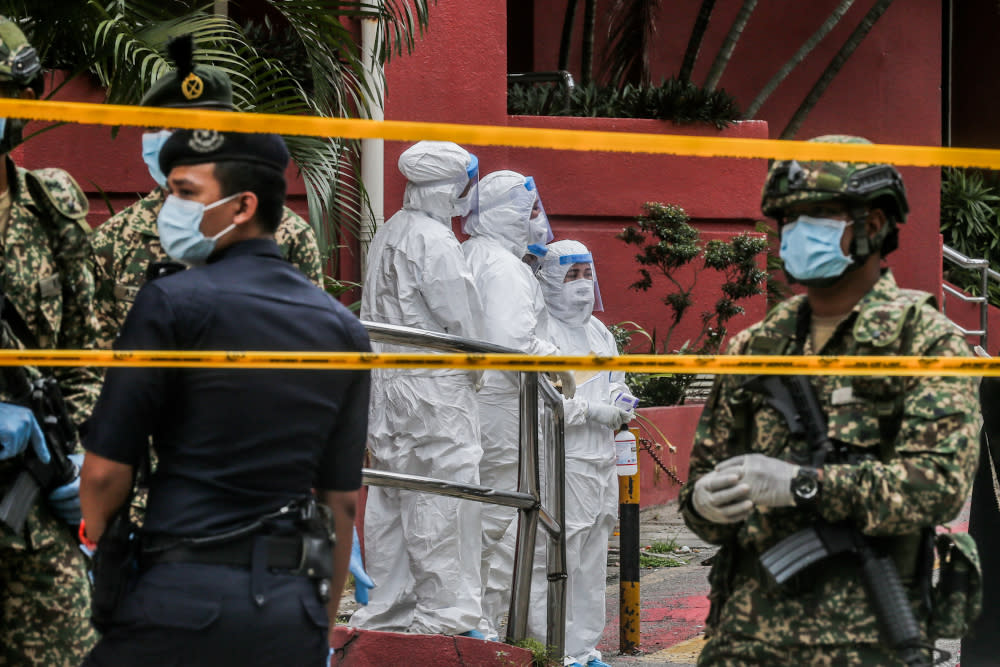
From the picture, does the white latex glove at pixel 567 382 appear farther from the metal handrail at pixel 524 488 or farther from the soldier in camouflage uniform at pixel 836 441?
the soldier in camouflage uniform at pixel 836 441

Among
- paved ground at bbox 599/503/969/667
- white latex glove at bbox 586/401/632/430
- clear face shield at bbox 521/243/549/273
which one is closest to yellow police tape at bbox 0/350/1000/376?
paved ground at bbox 599/503/969/667

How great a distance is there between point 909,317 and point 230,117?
1397 millimetres

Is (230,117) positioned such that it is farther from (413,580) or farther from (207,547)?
(413,580)

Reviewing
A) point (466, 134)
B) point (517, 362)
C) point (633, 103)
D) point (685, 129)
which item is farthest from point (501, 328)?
point (633, 103)

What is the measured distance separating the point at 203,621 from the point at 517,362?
2.95ft

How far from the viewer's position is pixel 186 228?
102 inches

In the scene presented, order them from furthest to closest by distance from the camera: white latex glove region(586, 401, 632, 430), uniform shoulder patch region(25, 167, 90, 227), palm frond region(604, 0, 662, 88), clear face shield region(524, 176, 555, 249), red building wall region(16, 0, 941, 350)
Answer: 1. palm frond region(604, 0, 662, 88)
2. red building wall region(16, 0, 941, 350)
3. clear face shield region(524, 176, 555, 249)
4. white latex glove region(586, 401, 632, 430)
5. uniform shoulder patch region(25, 167, 90, 227)

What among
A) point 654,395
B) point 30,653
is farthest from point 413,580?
point 654,395

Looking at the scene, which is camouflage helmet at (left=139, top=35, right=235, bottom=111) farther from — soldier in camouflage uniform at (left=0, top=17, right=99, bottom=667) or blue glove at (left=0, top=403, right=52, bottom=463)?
blue glove at (left=0, top=403, right=52, bottom=463)

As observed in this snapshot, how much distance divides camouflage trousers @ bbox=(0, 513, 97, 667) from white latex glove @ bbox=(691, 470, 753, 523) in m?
1.40

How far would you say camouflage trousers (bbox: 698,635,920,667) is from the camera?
2684mm

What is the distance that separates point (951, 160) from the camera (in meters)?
3.06

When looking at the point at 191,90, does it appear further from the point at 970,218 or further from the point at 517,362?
the point at 970,218

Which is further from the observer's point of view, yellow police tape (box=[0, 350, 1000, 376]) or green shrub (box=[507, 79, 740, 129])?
green shrub (box=[507, 79, 740, 129])
